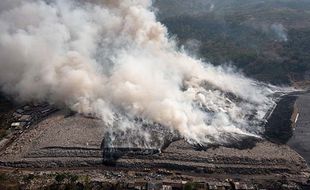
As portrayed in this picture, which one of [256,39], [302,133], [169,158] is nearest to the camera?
[169,158]

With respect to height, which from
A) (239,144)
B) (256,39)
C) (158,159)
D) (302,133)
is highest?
(256,39)

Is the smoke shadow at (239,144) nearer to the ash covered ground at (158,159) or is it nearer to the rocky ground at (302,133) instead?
the ash covered ground at (158,159)

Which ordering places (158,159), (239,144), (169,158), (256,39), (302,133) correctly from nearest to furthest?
1. (158,159)
2. (169,158)
3. (239,144)
4. (302,133)
5. (256,39)

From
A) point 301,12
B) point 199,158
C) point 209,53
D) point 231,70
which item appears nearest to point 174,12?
point 301,12

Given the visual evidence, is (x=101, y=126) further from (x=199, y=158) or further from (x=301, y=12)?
(x=301, y=12)

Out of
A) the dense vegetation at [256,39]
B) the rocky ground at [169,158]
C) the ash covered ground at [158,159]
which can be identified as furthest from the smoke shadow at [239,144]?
the dense vegetation at [256,39]

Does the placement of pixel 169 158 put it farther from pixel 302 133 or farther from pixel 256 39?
pixel 256 39

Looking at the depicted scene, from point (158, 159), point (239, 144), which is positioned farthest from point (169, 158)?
point (239, 144)
